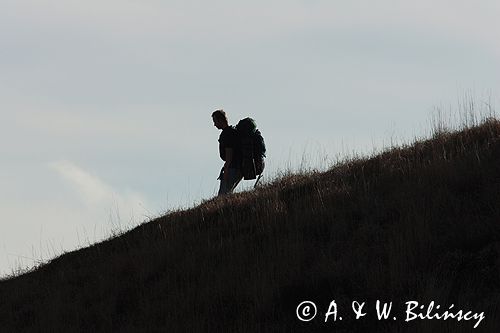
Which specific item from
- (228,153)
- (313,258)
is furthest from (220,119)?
(313,258)

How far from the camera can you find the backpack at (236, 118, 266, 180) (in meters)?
13.5

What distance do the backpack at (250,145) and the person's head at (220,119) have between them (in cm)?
24

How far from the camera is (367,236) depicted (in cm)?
980

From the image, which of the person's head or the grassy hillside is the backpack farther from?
the grassy hillside

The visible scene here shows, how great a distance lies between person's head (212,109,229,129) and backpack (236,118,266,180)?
24 cm

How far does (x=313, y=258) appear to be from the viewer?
32.1ft

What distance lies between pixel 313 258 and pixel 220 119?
14.6 feet

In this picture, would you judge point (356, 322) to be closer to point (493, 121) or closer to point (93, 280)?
point (93, 280)

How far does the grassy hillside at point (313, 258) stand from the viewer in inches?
341

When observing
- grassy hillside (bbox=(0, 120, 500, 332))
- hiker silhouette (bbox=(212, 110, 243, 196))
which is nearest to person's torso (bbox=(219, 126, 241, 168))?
hiker silhouette (bbox=(212, 110, 243, 196))

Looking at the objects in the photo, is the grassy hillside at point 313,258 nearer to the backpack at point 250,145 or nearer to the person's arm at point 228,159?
the backpack at point 250,145

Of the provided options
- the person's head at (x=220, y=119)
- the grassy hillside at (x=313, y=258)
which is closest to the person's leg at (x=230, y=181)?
the person's head at (x=220, y=119)

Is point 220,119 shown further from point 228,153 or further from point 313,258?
point 313,258

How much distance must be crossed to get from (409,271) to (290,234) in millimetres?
1916
